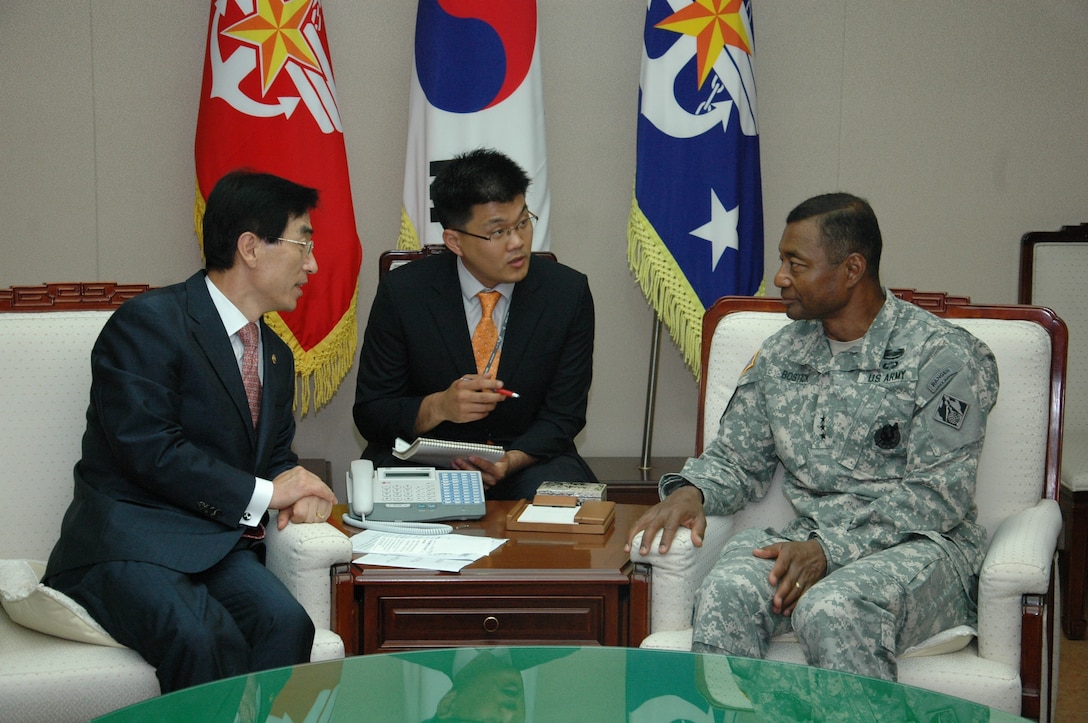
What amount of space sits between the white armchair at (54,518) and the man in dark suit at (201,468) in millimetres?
58

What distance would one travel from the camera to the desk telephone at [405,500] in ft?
8.55

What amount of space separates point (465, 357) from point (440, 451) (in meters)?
0.38

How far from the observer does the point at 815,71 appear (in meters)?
4.42

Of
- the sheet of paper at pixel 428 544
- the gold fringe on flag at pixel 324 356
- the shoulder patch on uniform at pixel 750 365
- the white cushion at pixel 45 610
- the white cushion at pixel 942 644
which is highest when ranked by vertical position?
the shoulder patch on uniform at pixel 750 365

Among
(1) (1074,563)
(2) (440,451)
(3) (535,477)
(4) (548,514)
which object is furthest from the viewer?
(1) (1074,563)

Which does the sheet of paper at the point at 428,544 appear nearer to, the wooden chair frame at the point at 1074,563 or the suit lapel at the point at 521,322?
the suit lapel at the point at 521,322

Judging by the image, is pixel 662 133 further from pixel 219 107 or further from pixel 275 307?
pixel 275 307

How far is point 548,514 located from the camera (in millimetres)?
2637

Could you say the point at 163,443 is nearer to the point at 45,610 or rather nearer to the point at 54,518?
the point at 45,610

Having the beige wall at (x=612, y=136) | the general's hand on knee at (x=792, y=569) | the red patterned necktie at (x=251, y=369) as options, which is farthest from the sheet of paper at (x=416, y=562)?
the beige wall at (x=612, y=136)

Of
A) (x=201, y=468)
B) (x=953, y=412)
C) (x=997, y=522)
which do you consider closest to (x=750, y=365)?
(x=953, y=412)

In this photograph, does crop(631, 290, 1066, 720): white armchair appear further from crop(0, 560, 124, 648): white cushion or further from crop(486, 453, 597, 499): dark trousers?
crop(0, 560, 124, 648): white cushion

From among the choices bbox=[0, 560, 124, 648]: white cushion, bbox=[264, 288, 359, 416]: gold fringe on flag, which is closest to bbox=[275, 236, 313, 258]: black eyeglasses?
bbox=[0, 560, 124, 648]: white cushion

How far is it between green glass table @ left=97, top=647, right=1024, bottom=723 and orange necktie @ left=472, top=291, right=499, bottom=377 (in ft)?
4.59
